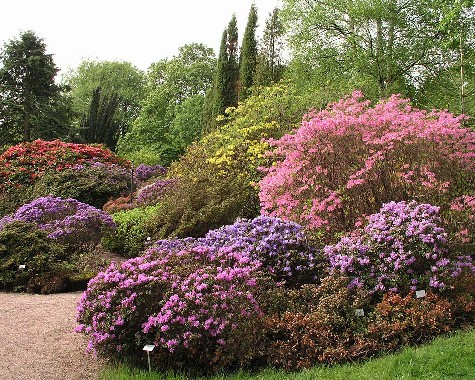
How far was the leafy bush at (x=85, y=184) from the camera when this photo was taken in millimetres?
14875

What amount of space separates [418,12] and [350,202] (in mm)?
10924

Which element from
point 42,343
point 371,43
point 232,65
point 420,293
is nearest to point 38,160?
point 232,65

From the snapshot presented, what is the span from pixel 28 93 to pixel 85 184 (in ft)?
43.2

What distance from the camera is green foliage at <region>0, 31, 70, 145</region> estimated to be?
25.3 metres

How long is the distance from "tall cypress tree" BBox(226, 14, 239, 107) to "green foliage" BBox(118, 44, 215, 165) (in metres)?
5.78

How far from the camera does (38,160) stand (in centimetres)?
1719

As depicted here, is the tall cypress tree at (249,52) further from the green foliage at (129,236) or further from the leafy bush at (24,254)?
the leafy bush at (24,254)

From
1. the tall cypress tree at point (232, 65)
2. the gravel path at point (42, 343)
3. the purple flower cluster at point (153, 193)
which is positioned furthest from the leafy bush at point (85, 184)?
the gravel path at point (42, 343)

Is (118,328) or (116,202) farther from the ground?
(116,202)

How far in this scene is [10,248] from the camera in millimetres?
8820

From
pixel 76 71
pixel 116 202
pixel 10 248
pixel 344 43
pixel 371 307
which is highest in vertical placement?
pixel 76 71

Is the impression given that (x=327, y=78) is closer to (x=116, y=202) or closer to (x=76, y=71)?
(x=116, y=202)

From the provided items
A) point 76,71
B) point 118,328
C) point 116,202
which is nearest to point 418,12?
point 116,202

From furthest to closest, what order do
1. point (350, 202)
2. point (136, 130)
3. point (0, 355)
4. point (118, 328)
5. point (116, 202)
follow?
point (136, 130)
point (116, 202)
point (350, 202)
point (0, 355)
point (118, 328)
